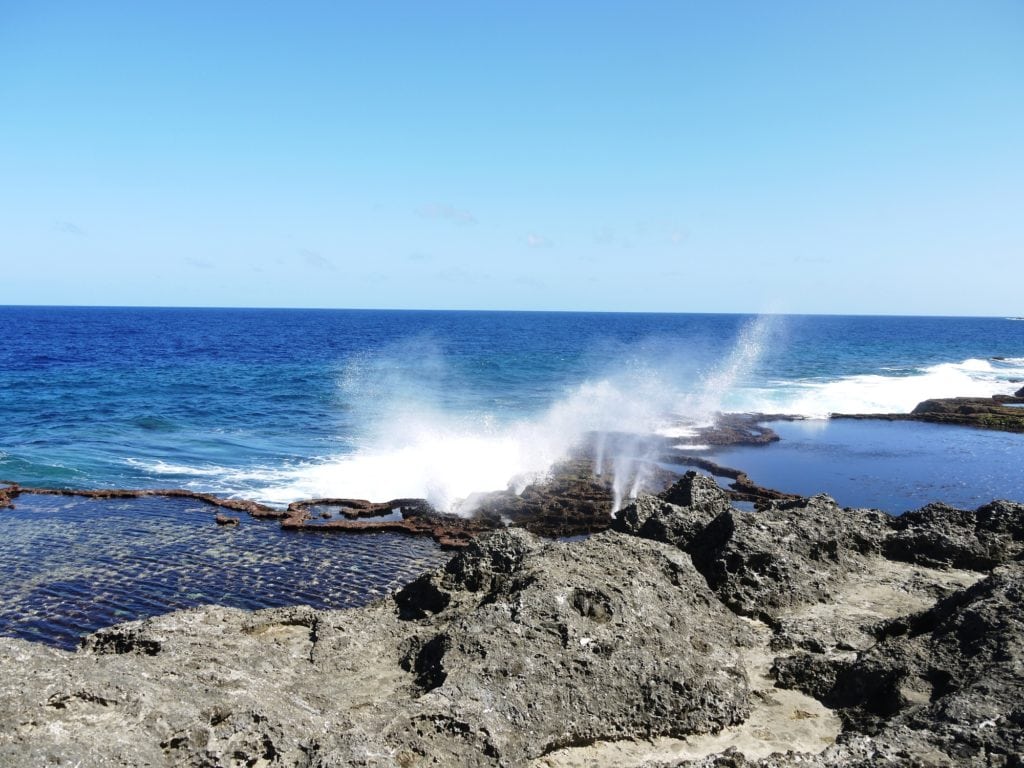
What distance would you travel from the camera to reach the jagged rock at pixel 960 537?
1400 centimetres

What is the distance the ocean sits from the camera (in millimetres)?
16594

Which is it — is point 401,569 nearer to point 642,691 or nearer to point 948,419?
point 642,691

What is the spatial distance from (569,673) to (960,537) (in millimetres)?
10277

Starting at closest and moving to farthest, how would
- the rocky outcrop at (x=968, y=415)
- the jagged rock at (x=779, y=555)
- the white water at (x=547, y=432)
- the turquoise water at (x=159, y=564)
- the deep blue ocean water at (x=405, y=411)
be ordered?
the jagged rock at (x=779, y=555) → the turquoise water at (x=159, y=564) → the white water at (x=547, y=432) → the deep blue ocean water at (x=405, y=411) → the rocky outcrop at (x=968, y=415)

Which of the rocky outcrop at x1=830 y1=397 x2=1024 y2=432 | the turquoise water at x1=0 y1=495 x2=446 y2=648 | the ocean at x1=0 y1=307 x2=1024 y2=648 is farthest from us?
the rocky outcrop at x1=830 y1=397 x2=1024 y2=432

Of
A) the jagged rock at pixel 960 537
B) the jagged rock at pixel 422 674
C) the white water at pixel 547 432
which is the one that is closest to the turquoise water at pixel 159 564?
the white water at pixel 547 432

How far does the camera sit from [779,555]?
12.4 m

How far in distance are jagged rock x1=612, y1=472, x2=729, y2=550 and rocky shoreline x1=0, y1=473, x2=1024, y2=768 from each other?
41.8 inches

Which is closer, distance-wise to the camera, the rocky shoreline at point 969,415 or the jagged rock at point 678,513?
the jagged rock at point 678,513

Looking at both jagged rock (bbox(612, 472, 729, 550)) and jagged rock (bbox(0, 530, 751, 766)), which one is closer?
jagged rock (bbox(0, 530, 751, 766))

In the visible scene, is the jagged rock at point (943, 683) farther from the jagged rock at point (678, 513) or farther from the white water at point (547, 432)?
the white water at point (547, 432)

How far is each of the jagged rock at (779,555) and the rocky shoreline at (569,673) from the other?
0.05 m

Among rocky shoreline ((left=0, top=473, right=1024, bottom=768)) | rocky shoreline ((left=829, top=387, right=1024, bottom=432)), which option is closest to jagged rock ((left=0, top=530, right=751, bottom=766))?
rocky shoreline ((left=0, top=473, right=1024, bottom=768))

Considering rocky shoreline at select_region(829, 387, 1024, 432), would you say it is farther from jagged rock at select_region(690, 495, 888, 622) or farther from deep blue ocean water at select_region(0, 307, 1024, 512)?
jagged rock at select_region(690, 495, 888, 622)
